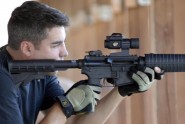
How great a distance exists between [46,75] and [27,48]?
0.49 ft

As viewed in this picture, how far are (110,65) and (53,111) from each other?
11.5 inches

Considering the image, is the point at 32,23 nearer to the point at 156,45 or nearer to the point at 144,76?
the point at 144,76

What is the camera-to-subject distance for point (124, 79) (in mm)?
1778

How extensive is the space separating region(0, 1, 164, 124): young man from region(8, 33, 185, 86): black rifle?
0.04 metres

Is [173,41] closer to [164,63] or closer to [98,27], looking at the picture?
[164,63]

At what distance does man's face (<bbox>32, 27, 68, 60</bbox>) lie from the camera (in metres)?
1.85

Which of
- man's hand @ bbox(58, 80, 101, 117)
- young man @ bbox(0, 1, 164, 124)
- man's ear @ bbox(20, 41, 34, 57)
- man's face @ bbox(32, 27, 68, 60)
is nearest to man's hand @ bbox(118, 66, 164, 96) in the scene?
young man @ bbox(0, 1, 164, 124)

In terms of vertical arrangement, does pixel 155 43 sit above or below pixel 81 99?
above

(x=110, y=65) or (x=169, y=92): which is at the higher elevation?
(x=110, y=65)

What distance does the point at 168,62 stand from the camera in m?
1.73

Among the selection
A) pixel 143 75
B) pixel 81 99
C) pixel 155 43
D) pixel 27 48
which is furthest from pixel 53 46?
pixel 155 43

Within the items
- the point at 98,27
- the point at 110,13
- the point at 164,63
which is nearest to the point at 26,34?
the point at 164,63

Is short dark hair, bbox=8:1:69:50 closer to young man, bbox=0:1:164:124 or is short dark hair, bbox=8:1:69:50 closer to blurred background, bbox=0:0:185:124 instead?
young man, bbox=0:1:164:124

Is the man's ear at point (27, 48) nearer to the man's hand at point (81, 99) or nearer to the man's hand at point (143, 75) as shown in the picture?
the man's hand at point (81, 99)
